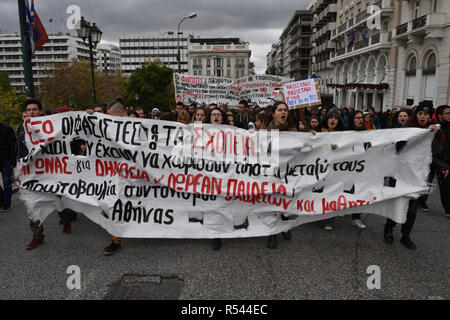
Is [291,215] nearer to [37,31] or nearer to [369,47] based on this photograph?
[37,31]

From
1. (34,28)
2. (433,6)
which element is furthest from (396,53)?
(34,28)

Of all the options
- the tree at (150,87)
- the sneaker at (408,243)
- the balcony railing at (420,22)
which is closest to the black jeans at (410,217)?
the sneaker at (408,243)

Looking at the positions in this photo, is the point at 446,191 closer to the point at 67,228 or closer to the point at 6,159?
the point at 67,228

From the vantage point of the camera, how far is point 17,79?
111m

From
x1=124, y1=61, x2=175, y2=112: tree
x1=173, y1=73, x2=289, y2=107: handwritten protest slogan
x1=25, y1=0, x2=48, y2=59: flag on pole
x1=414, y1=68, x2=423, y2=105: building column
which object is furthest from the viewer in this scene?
x1=124, y1=61, x2=175, y2=112: tree

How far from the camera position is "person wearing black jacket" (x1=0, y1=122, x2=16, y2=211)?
559cm

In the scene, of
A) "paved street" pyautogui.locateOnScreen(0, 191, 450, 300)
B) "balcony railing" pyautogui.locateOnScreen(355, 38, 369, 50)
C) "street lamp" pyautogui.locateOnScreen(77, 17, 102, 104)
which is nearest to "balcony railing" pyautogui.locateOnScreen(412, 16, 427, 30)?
"balcony railing" pyautogui.locateOnScreen(355, 38, 369, 50)

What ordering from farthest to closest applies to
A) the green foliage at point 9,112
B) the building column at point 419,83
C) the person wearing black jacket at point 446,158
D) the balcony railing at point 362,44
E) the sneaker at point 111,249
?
the balcony railing at point 362,44 < the building column at point 419,83 < the green foliage at point 9,112 < the person wearing black jacket at point 446,158 < the sneaker at point 111,249

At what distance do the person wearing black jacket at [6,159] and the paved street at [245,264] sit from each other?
1.00 meters

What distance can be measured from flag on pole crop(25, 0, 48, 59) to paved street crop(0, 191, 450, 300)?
464 centimetres

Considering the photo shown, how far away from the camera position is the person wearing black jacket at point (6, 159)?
5.59 metres

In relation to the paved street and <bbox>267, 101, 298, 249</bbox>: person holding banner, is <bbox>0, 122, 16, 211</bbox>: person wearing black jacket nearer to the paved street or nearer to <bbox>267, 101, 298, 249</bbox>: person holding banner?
the paved street

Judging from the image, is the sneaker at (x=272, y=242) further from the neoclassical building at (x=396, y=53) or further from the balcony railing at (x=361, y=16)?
the balcony railing at (x=361, y=16)
